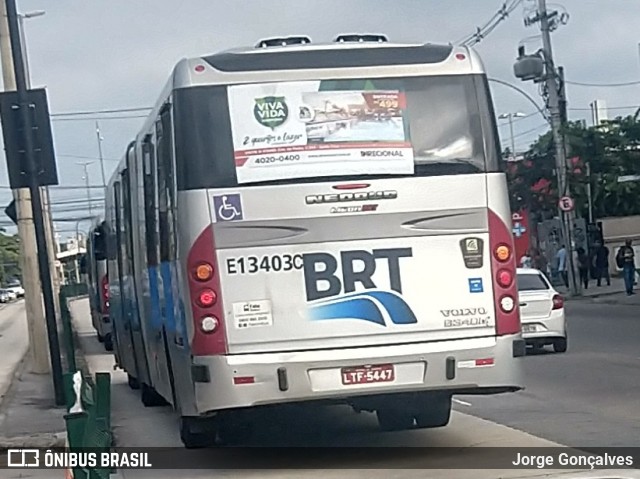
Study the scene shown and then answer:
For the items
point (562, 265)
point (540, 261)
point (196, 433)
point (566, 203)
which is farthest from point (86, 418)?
point (540, 261)

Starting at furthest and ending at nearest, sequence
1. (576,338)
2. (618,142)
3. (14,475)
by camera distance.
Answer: (618,142), (576,338), (14,475)

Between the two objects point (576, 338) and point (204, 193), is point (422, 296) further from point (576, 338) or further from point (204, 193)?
point (576, 338)

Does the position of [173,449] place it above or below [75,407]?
below

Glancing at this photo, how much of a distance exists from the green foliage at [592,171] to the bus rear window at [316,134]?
3929cm

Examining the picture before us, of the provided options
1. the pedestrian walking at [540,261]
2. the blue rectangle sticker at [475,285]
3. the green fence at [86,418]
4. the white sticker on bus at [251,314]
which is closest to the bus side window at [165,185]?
the white sticker on bus at [251,314]

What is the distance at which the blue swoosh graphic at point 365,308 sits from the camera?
1009cm

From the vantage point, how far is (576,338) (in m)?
24.7

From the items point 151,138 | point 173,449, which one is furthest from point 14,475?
point 151,138

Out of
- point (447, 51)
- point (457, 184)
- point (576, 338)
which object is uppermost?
point (447, 51)

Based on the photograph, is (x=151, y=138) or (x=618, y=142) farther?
(x=618, y=142)

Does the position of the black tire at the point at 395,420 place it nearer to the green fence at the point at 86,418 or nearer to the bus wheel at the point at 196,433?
the bus wheel at the point at 196,433

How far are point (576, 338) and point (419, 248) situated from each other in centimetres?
1509

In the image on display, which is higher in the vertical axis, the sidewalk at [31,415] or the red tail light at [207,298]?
the red tail light at [207,298]

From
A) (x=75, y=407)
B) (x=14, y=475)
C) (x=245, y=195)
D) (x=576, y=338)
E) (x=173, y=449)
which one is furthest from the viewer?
(x=576, y=338)
